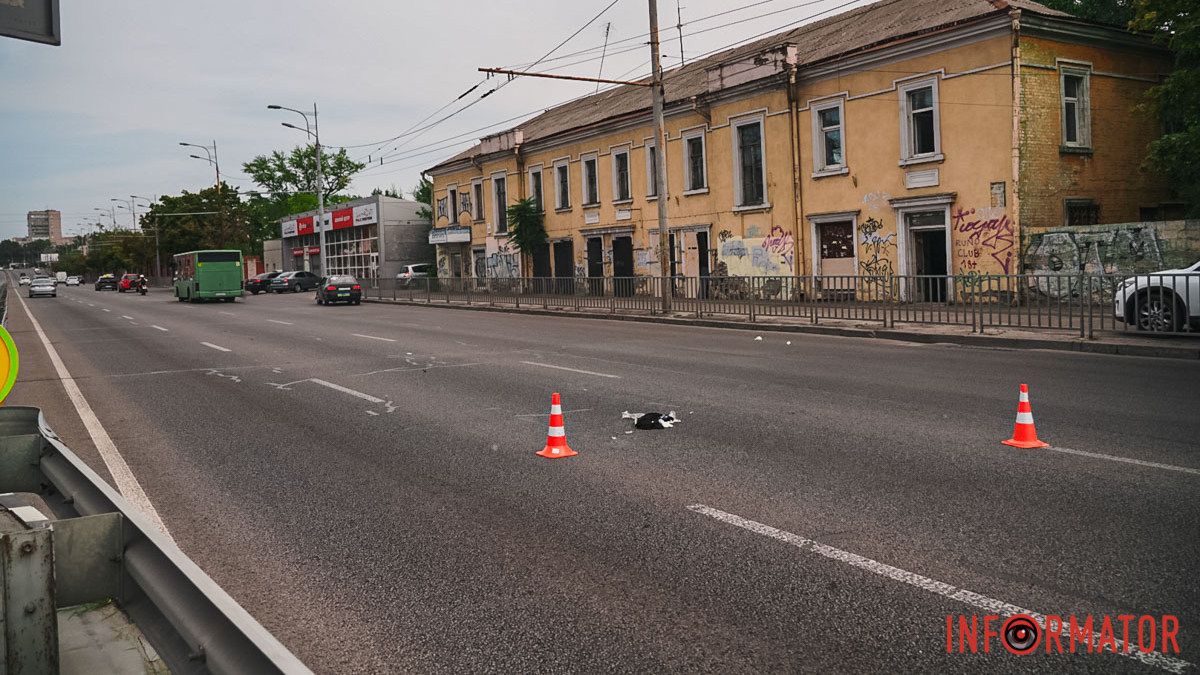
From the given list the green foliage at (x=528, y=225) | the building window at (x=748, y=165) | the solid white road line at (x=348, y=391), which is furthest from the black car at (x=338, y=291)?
the solid white road line at (x=348, y=391)

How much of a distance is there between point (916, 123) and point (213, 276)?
3502 cm

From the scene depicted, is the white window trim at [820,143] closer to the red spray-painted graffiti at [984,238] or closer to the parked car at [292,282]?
the red spray-painted graffiti at [984,238]

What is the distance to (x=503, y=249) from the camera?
146 feet

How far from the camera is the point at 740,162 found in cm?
3045

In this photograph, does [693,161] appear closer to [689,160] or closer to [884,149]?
[689,160]

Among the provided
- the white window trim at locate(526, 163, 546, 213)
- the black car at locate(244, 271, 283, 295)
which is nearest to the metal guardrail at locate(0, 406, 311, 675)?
the white window trim at locate(526, 163, 546, 213)

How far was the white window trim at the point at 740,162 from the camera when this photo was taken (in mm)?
29281

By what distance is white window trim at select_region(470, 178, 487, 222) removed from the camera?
46.7 meters

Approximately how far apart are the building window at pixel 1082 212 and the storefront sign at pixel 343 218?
48860mm

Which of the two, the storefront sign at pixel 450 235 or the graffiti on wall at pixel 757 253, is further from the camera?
the storefront sign at pixel 450 235

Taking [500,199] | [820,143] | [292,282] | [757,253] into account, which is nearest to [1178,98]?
[820,143]

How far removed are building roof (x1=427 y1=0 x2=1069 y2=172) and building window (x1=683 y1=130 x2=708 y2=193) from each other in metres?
1.48

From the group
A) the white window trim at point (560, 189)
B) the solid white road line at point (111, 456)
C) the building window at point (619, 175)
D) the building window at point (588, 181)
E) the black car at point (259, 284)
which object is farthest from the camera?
the black car at point (259, 284)

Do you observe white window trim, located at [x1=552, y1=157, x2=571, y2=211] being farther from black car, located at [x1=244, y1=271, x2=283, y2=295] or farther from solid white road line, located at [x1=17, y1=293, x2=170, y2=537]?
black car, located at [x1=244, y1=271, x2=283, y2=295]
